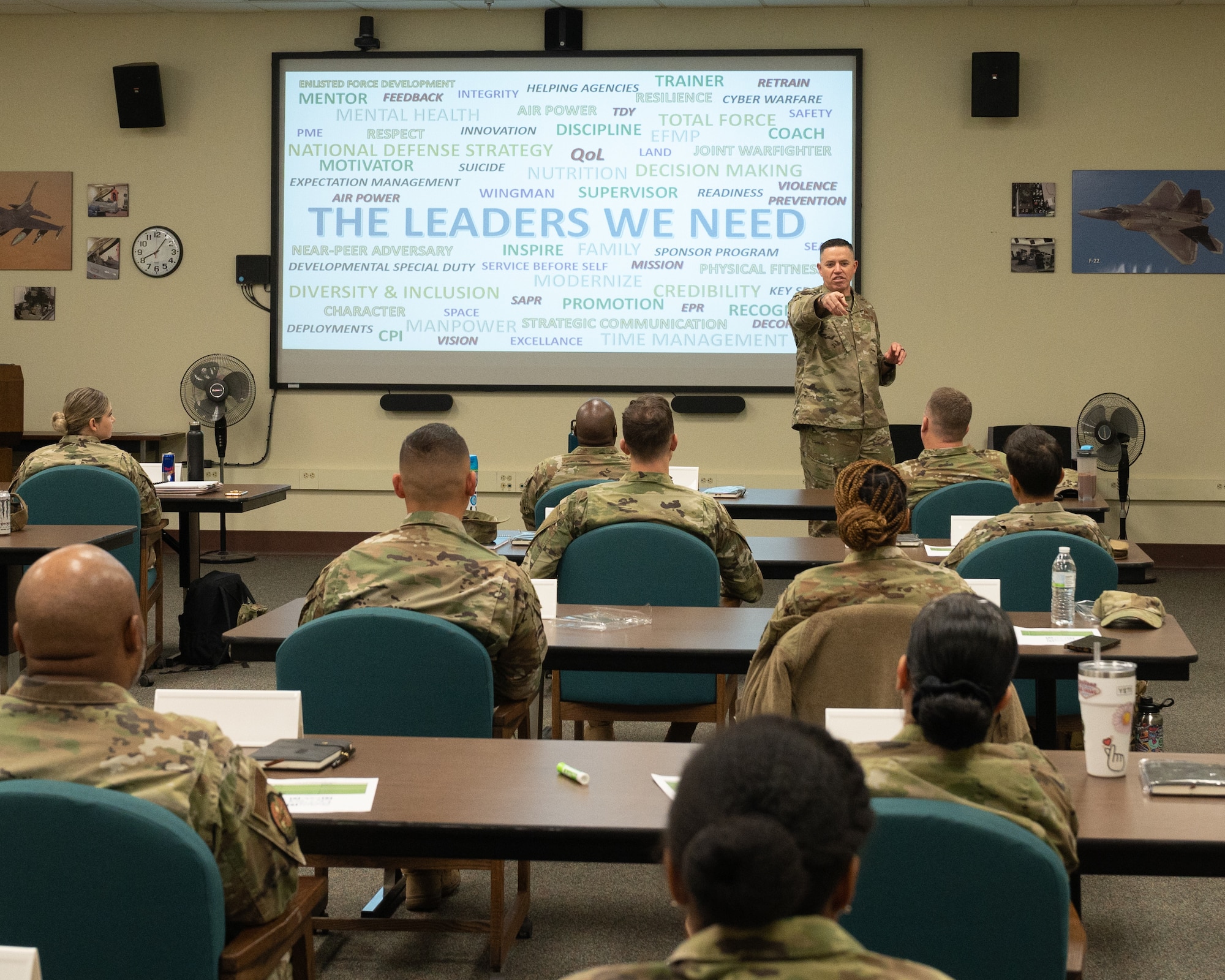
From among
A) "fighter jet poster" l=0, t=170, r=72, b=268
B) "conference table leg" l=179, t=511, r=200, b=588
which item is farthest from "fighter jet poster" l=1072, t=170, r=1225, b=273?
"fighter jet poster" l=0, t=170, r=72, b=268

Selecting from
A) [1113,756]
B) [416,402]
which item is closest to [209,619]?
[416,402]

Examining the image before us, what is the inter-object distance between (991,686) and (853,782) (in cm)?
66

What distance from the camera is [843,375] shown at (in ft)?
19.8

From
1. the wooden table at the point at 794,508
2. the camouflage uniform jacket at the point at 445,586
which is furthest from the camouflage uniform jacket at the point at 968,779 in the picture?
the wooden table at the point at 794,508

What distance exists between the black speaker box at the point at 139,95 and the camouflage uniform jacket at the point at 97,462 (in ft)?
11.9

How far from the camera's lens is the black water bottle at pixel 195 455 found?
6320 millimetres

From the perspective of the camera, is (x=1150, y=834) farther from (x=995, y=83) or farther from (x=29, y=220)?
(x=29, y=220)

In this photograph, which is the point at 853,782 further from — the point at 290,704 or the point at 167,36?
the point at 167,36

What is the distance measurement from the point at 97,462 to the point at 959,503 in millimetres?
3377

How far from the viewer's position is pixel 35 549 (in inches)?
166

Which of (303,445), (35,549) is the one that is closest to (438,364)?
(303,445)

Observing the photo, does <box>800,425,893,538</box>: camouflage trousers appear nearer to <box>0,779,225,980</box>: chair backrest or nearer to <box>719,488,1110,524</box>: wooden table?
<box>719,488,1110,524</box>: wooden table

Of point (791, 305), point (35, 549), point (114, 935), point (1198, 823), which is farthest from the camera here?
point (791, 305)

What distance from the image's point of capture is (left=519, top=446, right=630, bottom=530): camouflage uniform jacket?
4.95m
